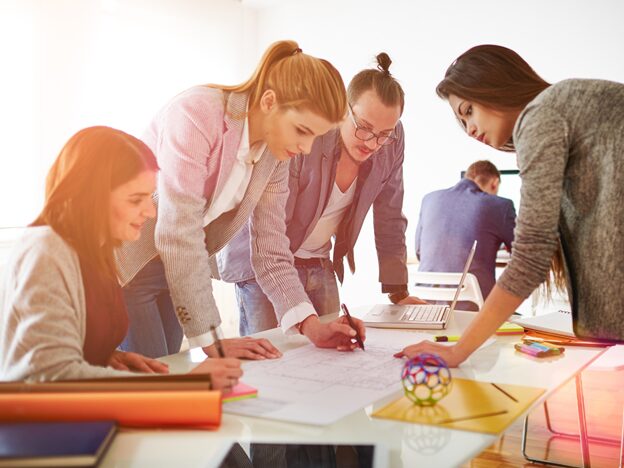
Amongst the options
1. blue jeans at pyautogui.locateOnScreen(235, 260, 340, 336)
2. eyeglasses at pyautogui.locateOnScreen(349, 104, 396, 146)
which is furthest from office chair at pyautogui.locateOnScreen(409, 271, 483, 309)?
eyeglasses at pyautogui.locateOnScreen(349, 104, 396, 146)

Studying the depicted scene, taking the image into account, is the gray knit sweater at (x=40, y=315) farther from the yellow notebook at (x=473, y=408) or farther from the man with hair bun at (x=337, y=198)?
the man with hair bun at (x=337, y=198)

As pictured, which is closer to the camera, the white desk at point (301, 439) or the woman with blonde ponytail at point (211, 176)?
the white desk at point (301, 439)

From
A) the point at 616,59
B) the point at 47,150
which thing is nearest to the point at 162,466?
the point at 47,150

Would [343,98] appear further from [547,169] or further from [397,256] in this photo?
[397,256]

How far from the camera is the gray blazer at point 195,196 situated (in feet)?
4.02

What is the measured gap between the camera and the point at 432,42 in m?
4.52

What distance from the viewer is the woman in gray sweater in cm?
109

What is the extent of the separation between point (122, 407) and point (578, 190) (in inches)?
31.2

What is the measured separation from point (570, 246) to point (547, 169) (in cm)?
17

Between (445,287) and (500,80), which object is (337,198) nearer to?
(500,80)

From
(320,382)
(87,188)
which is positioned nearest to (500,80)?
(320,382)

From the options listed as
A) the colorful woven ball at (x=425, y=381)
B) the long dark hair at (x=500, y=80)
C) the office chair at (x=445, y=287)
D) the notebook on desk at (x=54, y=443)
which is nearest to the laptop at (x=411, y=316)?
the long dark hair at (x=500, y=80)

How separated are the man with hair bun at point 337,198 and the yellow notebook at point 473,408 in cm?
88

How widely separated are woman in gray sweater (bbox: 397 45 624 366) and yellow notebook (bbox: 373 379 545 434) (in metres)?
0.16
